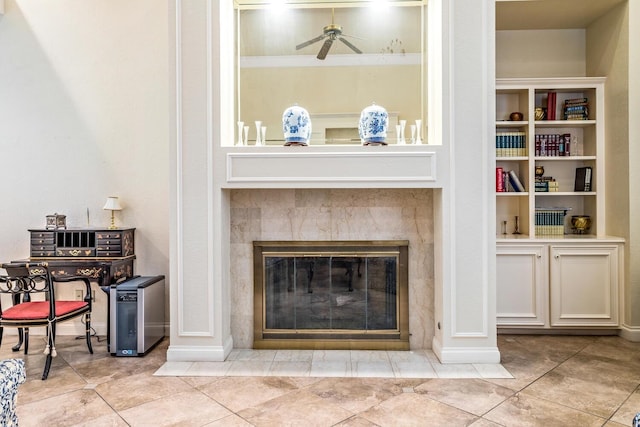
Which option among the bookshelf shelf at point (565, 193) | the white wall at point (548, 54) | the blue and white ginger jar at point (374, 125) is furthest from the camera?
the white wall at point (548, 54)

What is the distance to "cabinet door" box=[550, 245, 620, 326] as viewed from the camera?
389 centimetres

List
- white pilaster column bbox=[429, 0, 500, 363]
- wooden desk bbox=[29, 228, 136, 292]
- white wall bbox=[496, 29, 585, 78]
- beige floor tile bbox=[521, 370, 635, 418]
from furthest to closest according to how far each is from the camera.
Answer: white wall bbox=[496, 29, 585, 78], wooden desk bbox=[29, 228, 136, 292], white pilaster column bbox=[429, 0, 500, 363], beige floor tile bbox=[521, 370, 635, 418]

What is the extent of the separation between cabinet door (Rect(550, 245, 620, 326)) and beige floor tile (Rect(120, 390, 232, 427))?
312 cm

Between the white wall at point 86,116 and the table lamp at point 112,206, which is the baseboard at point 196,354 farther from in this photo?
the table lamp at point 112,206

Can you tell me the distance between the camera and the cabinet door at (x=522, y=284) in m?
3.92

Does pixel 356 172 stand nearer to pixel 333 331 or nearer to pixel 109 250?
pixel 333 331

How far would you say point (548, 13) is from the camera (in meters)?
3.96

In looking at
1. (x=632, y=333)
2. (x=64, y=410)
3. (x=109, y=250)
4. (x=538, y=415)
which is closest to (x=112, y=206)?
(x=109, y=250)

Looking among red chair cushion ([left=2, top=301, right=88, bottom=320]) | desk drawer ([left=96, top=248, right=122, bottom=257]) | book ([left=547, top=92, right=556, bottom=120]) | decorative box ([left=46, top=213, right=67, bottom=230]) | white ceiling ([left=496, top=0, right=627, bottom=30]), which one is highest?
white ceiling ([left=496, top=0, right=627, bottom=30])

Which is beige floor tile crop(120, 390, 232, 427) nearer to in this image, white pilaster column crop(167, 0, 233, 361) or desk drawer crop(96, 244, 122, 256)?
white pilaster column crop(167, 0, 233, 361)

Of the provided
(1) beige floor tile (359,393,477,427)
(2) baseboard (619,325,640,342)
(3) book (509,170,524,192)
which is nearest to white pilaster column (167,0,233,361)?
(1) beige floor tile (359,393,477,427)

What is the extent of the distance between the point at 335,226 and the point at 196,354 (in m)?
1.54

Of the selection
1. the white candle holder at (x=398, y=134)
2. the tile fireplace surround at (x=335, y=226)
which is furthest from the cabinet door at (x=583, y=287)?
Answer: the white candle holder at (x=398, y=134)

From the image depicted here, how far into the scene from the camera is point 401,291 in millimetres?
3633
